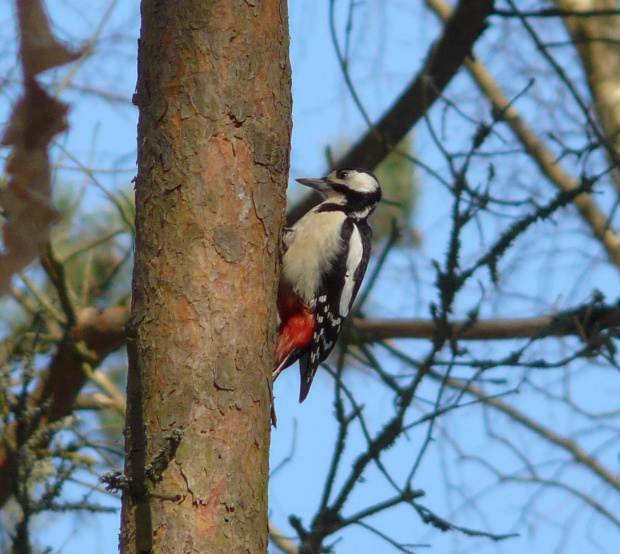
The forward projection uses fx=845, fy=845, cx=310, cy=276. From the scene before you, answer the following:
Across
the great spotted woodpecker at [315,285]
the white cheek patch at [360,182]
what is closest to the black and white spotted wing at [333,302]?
the great spotted woodpecker at [315,285]

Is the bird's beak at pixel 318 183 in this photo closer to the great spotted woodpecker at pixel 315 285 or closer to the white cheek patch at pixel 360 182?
the white cheek patch at pixel 360 182

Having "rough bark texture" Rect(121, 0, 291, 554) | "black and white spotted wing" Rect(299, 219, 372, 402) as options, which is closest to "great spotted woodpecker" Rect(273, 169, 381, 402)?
"black and white spotted wing" Rect(299, 219, 372, 402)

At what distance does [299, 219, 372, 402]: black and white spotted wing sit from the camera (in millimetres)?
3545

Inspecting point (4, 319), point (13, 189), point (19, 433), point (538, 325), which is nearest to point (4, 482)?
point (19, 433)

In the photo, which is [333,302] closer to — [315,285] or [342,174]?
[315,285]

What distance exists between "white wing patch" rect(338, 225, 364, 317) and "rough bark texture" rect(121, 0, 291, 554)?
137cm

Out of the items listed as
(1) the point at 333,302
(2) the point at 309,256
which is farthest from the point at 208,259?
(1) the point at 333,302

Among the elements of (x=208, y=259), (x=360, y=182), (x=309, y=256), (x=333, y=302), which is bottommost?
(x=208, y=259)

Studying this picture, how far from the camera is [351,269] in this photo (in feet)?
12.1

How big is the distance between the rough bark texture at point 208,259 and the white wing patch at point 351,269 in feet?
4.48

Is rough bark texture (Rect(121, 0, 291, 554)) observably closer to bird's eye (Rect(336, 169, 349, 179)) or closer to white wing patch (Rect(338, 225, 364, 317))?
white wing patch (Rect(338, 225, 364, 317))

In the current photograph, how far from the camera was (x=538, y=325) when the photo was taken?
4035mm

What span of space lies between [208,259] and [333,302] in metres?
1.62

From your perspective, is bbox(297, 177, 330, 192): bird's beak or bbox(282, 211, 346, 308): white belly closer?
bbox(282, 211, 346, 308): white belly
